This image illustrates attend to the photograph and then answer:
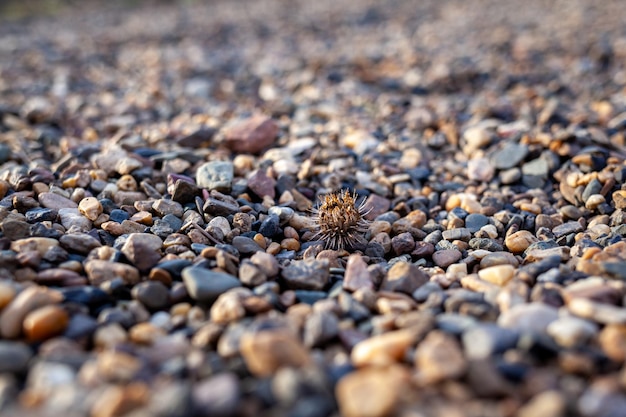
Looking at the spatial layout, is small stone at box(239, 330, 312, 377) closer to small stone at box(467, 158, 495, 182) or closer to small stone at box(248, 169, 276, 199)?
small stone at box(248, 169, 276, 199)

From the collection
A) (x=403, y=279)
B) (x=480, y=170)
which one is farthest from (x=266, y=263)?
(x=480, y=170)

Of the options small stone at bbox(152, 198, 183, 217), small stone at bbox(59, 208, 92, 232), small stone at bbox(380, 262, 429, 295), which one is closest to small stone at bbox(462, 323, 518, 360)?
small stone at bbox(380, 262, 429, 295)

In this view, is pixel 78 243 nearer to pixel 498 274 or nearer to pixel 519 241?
pixel 498 274

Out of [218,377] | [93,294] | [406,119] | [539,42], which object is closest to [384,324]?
[218,377]

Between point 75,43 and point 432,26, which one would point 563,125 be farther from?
point 75,43

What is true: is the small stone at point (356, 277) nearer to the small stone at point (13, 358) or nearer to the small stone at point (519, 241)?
Answer: the small stone at point (519, 241)

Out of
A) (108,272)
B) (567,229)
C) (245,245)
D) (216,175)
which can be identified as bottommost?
(567,229)

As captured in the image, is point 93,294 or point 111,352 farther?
point 93,294
